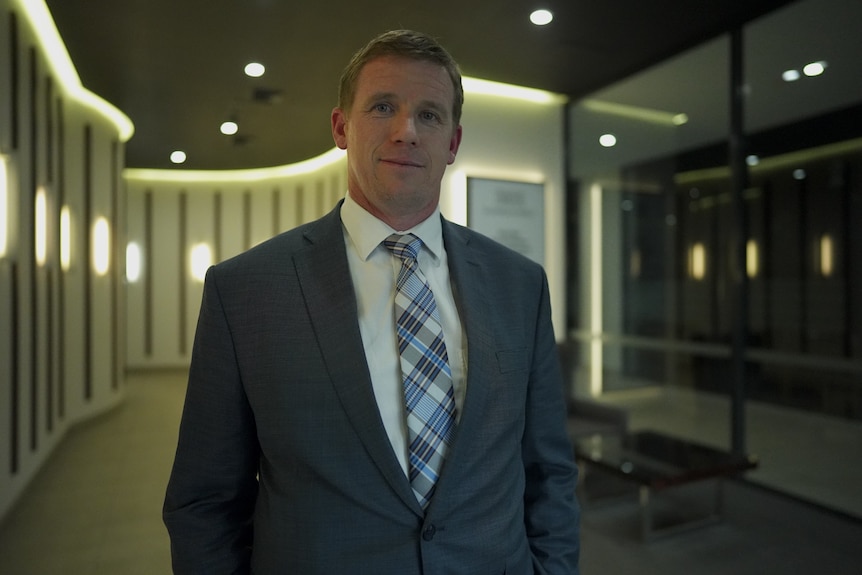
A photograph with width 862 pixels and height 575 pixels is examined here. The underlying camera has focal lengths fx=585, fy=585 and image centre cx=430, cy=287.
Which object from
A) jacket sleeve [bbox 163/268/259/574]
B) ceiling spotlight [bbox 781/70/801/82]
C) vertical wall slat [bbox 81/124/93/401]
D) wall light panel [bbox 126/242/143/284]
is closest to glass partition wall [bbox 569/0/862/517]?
ceiling spotlight [bbox 781/70/801/82]

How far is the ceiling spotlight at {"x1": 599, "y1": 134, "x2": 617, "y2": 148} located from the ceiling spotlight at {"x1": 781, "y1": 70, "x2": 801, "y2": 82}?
1.65 metres

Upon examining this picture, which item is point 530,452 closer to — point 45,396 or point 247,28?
point 247,28

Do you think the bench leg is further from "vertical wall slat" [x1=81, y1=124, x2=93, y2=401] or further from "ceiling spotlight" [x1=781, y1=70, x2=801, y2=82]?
"vertical wall slat" [x1=81, y1=124, x2=93, y2=401]

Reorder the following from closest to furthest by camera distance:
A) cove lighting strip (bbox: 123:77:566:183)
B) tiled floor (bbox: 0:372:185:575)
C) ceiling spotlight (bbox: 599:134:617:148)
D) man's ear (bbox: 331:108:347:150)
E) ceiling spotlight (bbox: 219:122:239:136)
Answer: man's ear (bbox: 331:108:347:150) → tiled floor (bbox: 0:372:185:575) → cove lighting strip (bbox: 123:77:566:183) → ceiling spotlight (bbox: 219:122:239:136) → ceiling spotlight (bbox: 599:134:617:148)

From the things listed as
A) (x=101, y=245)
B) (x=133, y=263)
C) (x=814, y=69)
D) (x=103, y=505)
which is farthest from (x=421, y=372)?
(x=101, y=245)

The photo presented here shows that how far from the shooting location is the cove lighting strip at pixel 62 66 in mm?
3742

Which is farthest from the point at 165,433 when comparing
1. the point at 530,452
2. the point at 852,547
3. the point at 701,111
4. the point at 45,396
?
the point at 701,111

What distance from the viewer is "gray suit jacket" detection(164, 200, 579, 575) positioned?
0.99 metres

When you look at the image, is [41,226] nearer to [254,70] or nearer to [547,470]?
[254,70]

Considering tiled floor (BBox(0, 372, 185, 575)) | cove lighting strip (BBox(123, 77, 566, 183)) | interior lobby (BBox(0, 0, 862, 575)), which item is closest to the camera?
tiled floor (BBox(0, 372, 185, 575))

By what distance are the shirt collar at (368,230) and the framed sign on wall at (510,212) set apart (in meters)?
3.59

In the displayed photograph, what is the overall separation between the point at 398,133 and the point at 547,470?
0.77 meters

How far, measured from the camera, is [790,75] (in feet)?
12.4

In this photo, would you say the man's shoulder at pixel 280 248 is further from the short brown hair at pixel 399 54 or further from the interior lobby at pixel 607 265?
the interior lobby at pixel 607 265
